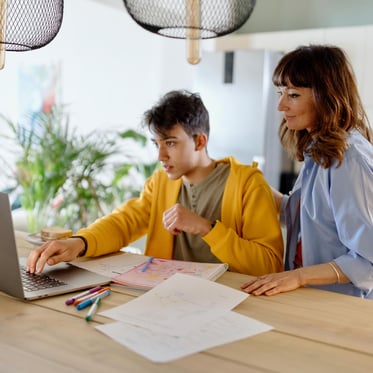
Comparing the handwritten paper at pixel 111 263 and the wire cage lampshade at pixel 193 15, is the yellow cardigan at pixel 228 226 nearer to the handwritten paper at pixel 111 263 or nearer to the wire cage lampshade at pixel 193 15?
the handwritten paper at pixel 111 263

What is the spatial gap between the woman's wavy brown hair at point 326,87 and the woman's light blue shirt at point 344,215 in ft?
0.15

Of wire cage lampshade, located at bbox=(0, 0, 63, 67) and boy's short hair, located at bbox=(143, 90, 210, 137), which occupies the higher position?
wire cage lampshade, located at bbox=(0, 0, 63, 67)

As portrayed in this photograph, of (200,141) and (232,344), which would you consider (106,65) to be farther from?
(232,344)

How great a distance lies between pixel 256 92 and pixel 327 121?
2.32 m

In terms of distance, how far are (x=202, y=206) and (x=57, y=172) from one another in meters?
1.59

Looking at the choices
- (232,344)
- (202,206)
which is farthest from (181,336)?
(202,206)


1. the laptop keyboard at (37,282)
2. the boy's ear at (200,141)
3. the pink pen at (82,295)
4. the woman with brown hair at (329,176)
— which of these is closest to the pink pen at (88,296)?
the pink pen at (82,295)

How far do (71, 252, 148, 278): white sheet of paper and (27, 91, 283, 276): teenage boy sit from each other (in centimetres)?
3

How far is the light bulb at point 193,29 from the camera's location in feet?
4.20

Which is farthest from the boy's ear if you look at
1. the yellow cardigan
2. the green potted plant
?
the green potted plant

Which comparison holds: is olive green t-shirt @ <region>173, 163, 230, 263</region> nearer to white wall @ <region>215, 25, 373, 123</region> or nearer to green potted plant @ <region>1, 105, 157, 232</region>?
green potted plant @ <region>1, 105, 157, 232</region>

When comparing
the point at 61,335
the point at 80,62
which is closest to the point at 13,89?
the point at 80,62

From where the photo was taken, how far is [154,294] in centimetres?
124

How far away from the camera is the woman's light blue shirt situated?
1.36 meters
